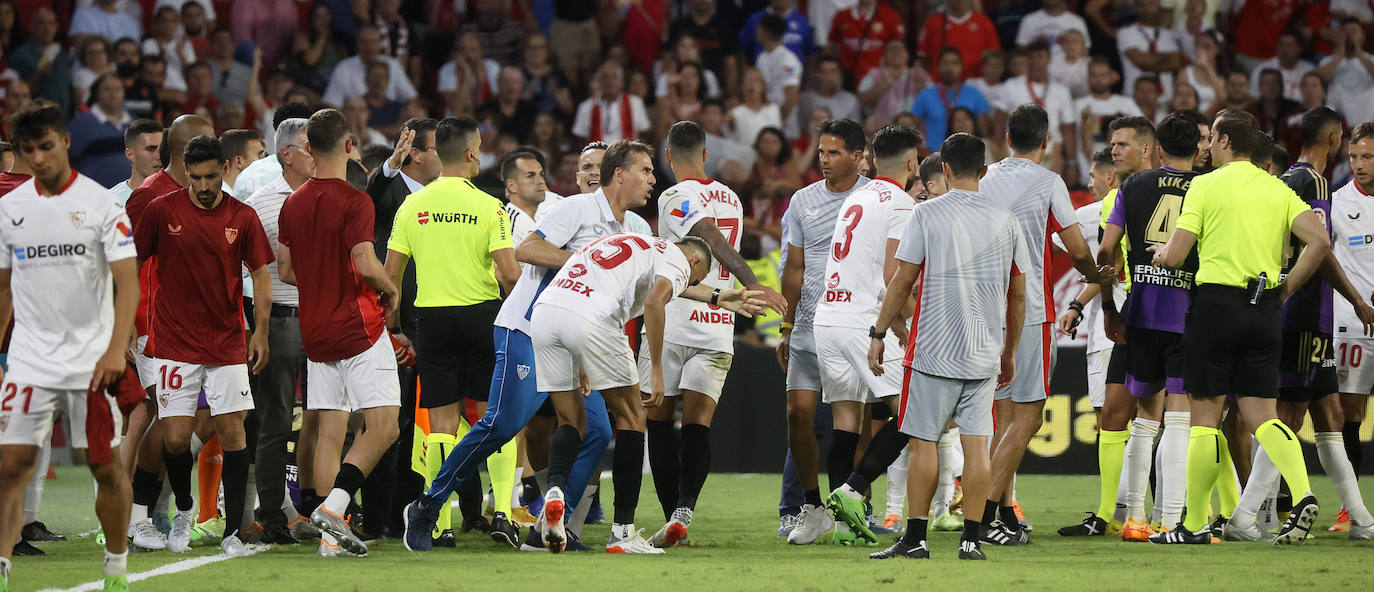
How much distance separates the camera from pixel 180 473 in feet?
27.9

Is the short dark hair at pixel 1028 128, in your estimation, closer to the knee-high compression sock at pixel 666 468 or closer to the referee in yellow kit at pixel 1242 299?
the referee in yellow kit at pixel 1242 299

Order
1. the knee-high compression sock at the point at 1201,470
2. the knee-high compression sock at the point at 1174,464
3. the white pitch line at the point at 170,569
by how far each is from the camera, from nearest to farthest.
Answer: the white pitch line at the point at 170,569 < the knee-high compression sock at the point at 1201,470 < the knee-high compression sock at the point at 1174,464

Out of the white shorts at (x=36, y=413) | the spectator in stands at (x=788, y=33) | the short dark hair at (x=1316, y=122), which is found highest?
the spectator in stands at (x=788, y=33)

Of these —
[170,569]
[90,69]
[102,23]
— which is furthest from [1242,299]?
[102,23]

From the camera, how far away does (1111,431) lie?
31.0 feet

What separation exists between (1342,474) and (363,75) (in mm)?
12665

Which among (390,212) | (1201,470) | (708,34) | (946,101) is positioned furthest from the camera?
(708,34)

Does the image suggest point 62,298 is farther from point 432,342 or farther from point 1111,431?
point 1111,431

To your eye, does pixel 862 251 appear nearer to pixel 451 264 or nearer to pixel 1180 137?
pixel 1180 137

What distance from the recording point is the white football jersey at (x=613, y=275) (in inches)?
320

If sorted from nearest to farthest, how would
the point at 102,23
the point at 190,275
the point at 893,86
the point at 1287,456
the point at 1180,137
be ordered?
the point at 190,275
the point at 1287,456
the point at 1180,137
the point at 102,23
the point at 893,86

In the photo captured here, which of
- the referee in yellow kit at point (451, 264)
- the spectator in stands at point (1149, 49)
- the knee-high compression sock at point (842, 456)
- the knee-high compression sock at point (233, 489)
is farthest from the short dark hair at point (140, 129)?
the spectator in stands at point (1149, 49)

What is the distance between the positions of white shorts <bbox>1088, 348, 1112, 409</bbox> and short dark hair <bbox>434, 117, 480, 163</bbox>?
4.64 metres

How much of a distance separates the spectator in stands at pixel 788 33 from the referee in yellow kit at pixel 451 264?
10.9 m
